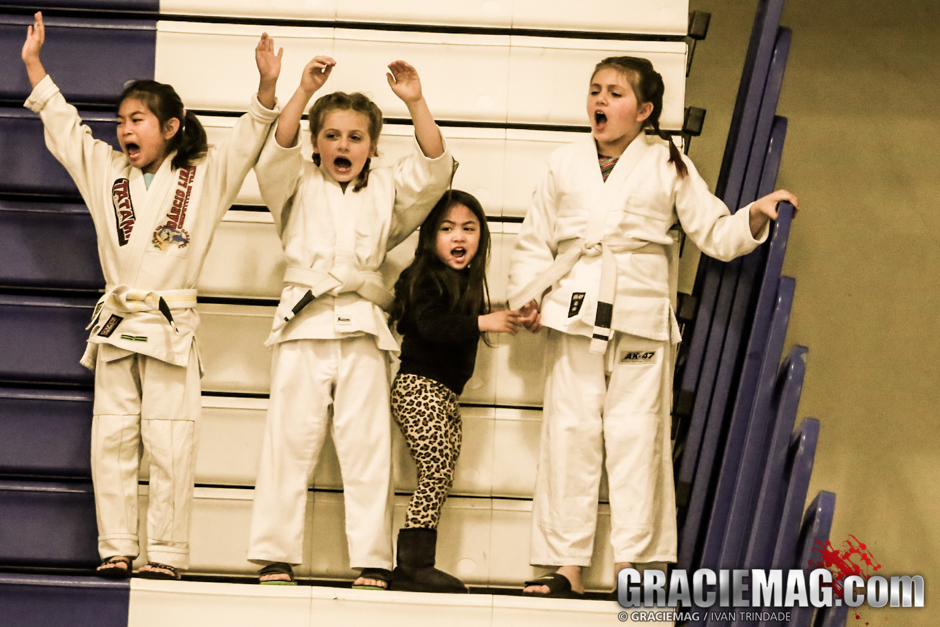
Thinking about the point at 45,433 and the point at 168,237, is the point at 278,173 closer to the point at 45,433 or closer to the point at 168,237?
the point at 168,237

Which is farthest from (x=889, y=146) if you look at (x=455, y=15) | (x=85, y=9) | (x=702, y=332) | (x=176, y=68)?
(x=85, y=9)


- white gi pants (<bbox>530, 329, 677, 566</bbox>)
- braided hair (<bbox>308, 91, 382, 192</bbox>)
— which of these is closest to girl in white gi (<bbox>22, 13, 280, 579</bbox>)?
braided hair (<bbox>308, 91, 382, 192</bbox>)

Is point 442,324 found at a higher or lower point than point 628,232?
lower

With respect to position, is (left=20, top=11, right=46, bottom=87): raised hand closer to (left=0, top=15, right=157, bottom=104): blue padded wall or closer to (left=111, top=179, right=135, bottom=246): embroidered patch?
(left=0, top=15, right=157, bottom=104): blue padded wall

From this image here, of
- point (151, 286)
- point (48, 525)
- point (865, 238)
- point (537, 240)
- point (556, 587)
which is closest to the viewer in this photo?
point (556, 587)

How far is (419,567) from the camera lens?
9.86ft

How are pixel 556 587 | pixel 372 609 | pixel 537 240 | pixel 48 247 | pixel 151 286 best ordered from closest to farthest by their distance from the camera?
pixel 372 609 → pixel 556 587 → pixel 151 286 → pixel 537 240 → pixel 48 247

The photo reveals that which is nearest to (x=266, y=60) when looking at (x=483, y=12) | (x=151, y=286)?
(x=151, y=286)

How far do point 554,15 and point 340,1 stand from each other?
0.80 metres

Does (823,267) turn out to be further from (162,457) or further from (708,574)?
(162,457)

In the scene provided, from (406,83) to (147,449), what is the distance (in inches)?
56.2

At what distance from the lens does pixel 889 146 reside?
3.92 meters

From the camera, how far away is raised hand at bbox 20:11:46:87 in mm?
3219

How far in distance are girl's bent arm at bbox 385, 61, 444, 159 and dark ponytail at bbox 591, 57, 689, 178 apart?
59 cm
